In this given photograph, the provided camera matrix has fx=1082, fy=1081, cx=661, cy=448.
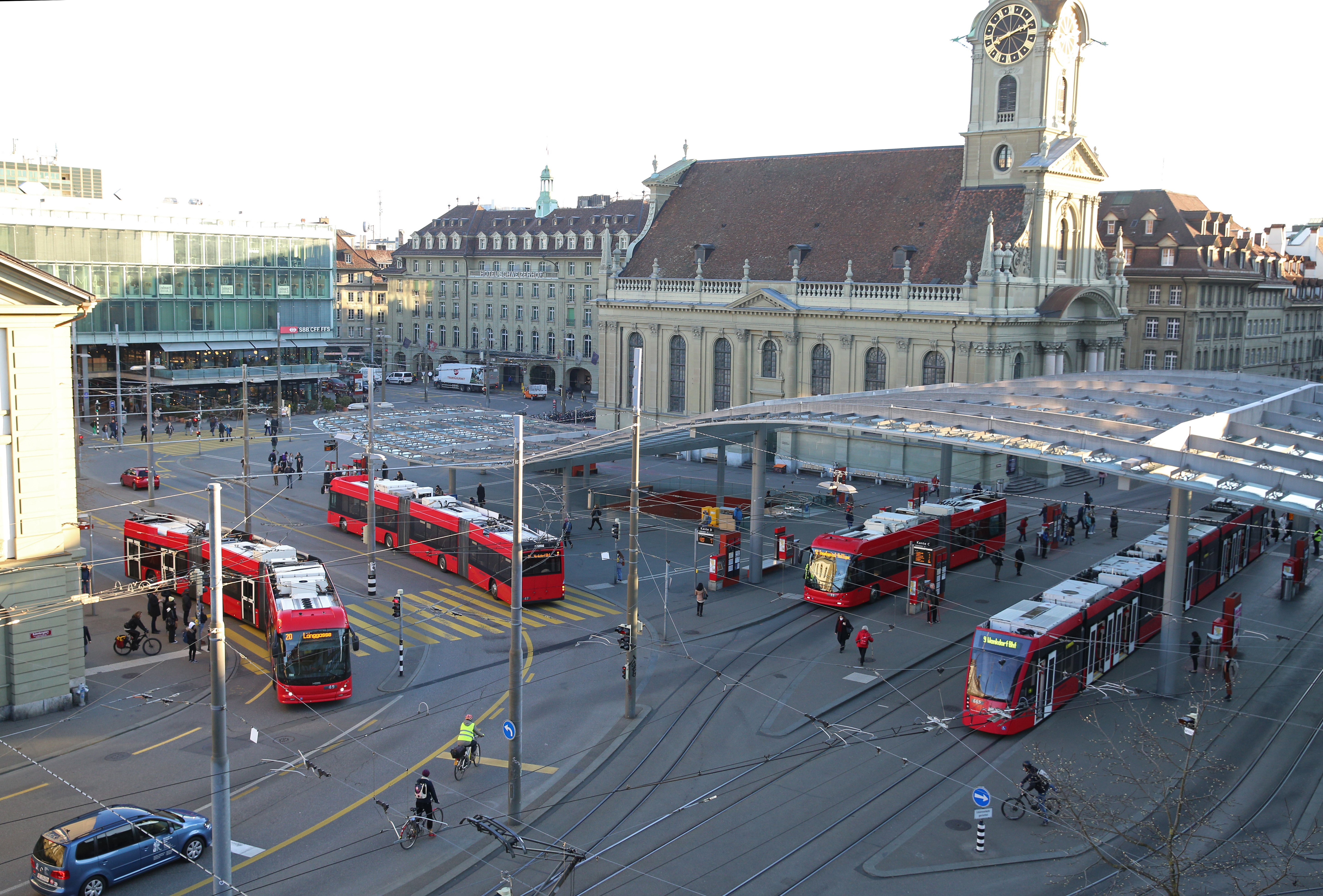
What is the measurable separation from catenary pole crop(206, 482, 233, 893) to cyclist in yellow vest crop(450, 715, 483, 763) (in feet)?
22.1

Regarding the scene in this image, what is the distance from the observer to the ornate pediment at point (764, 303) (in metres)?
69.6

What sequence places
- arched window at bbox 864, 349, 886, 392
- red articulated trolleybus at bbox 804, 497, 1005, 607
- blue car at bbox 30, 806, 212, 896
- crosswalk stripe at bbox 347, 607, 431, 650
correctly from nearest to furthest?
blue car at bbox 30, 806, 212, 896 < crosswalk stripe at bbox 347, 607, 431, 650 < red articulated trolleybus at bbox 804, 497, 1005, 607 < arched window at bbox 864, 349, 886, 392

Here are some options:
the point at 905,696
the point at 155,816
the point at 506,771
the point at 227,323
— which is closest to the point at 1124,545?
the point at 905,696

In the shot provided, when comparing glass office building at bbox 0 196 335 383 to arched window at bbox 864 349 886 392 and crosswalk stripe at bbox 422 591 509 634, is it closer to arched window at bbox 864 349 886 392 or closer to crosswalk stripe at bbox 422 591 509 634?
crosswalk stripe at bbox 422 591 509 634

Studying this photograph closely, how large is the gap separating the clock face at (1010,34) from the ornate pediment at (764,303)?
62.6ft

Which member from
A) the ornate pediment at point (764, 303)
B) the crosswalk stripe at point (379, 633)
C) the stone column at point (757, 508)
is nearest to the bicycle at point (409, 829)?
the crosswalk stripe at point (379, 633)

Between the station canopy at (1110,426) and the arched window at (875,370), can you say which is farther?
the arched window at (875,370)

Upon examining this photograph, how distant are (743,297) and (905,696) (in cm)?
4444

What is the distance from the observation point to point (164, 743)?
26.7m

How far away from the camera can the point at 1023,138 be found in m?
64.5

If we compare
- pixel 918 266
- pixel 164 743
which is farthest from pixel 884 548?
pixel 918 266

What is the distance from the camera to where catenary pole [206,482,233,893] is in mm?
17469

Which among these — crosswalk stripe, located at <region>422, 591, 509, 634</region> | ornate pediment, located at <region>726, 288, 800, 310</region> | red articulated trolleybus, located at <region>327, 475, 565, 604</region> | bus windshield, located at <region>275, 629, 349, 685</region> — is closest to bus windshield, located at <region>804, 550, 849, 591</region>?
red articulated trolleybus, located at <region>327, 475, 565, 604</region>

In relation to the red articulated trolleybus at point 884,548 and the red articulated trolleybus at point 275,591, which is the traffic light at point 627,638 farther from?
the red articulated trolleybus at point 884,548
